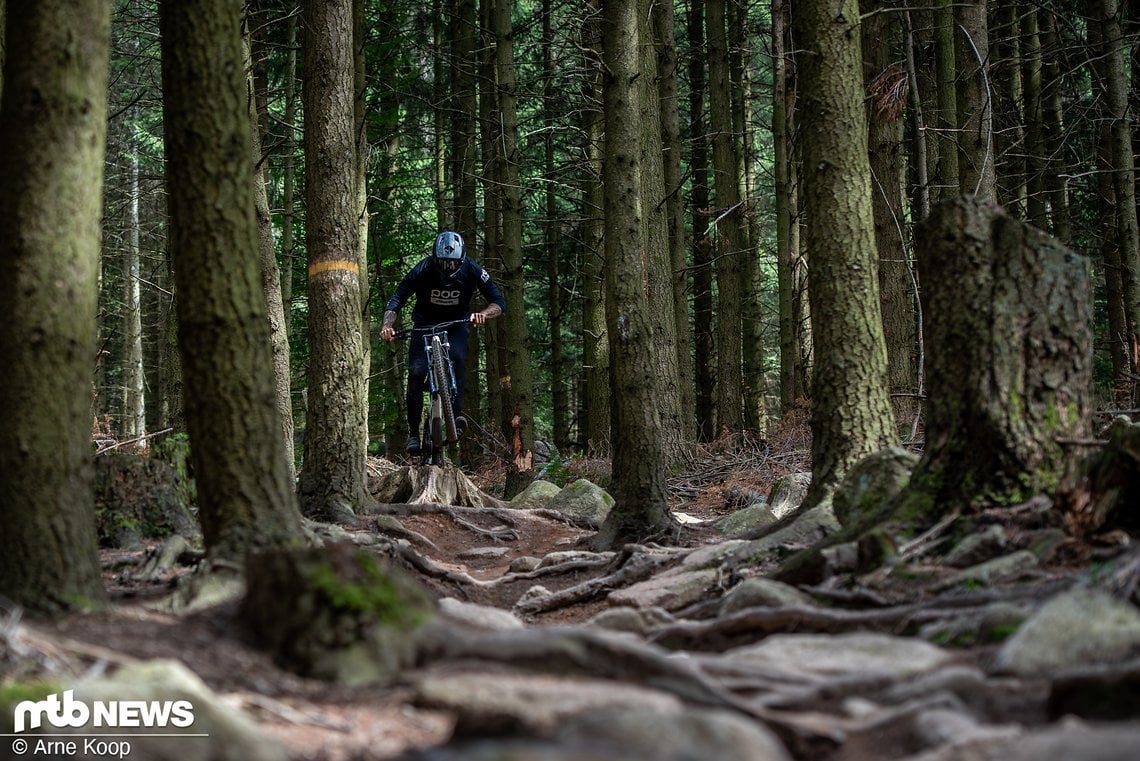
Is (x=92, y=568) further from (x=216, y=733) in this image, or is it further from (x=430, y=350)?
(x=430, y=350)

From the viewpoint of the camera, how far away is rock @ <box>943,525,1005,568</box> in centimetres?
478

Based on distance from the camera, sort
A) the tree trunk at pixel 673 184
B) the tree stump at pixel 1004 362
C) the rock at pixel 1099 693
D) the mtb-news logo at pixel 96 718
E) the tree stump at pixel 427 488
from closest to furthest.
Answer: the mtb-news logo at pixel 96 718
the rock at pixel 1099 693
the tree stump at pixel 1004 362
the tree stump at pixel 427 488
the tree trunk at pixel 673 184

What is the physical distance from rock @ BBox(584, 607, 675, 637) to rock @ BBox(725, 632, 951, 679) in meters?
1.23

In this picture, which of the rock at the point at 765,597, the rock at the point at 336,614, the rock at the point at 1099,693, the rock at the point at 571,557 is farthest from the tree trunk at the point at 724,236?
the rock at the point at 1099,693

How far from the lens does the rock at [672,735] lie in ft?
7.77

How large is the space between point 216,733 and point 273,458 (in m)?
2.21

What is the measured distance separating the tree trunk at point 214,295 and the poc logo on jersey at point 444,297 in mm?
6057

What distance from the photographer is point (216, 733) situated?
9.12ft

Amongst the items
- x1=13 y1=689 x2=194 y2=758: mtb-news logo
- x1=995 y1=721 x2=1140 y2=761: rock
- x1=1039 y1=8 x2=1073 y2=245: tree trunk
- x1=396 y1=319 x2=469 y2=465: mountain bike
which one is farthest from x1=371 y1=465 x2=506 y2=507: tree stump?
x1=1039 y1=8 x2=1073 y2=245: tree trunk

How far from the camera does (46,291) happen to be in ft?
13.3

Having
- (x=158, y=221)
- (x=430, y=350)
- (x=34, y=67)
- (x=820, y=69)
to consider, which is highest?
(x=158, y=221)

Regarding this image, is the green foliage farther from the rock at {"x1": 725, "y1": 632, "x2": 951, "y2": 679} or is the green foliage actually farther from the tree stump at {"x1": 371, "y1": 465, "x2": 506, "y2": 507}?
the tree stump at {"x1": 371, "y1": 465, "x2": 506, "y2": 507}

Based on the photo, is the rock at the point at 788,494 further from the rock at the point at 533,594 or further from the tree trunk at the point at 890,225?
the rock at the point at 533,594

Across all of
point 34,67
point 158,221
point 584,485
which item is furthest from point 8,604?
point 158,221
